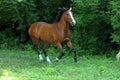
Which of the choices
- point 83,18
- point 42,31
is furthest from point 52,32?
point 83,18

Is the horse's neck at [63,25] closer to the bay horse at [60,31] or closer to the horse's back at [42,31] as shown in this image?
the bay horse at [60,31]

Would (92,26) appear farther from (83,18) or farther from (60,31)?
(60,31)

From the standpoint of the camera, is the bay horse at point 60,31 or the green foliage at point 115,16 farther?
the green foliage at point 115,16

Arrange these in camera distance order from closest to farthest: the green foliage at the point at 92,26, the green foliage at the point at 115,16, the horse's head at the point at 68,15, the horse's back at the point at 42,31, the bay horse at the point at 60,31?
the horse's head at the point at 68,15 → the bay horse at the point at 60,31 → the horse's back at the point at 42,31 → the green foliage at the point at 115,16 → the green foliage at the point at 92,26

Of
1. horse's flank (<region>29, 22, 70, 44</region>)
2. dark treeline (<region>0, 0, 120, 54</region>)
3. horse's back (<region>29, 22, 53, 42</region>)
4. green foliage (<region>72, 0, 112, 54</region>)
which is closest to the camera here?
horse's flank (<region>29, 22, 70, 44</region>)

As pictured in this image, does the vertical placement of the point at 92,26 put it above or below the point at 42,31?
below

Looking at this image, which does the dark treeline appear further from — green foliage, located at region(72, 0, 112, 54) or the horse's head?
the horse's head

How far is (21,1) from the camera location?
15.6 m

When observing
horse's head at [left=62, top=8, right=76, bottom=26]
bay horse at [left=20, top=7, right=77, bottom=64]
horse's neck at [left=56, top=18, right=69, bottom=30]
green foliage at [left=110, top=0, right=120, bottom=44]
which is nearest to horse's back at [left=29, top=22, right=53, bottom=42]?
bay horse at [left=20, top=7, right=77, bottom=64]

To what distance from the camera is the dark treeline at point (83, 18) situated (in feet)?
44.7

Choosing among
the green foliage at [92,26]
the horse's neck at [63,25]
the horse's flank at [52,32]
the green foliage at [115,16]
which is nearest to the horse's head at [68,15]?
the horse's neck at [63,25]

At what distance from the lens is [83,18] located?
1455cm

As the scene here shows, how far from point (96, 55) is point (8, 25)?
7.32 m

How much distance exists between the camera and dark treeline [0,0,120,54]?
44.7ft
